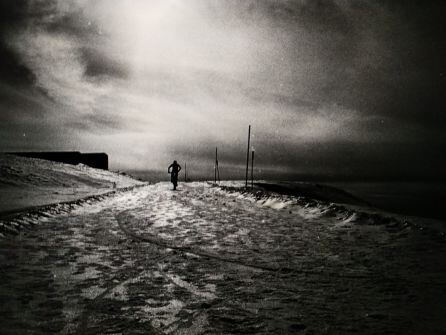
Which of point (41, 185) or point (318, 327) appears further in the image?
point (41, 185)

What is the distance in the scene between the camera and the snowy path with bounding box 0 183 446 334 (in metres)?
3.33

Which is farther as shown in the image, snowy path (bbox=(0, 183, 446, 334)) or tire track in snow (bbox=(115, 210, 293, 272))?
tire track in snow (bbox=(115, 210, 293, 272))

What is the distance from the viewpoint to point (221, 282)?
4.70m

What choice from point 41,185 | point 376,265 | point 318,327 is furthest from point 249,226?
point 41,185

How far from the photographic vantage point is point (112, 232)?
851cm

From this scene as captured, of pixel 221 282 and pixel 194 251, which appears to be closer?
pixel 221 282

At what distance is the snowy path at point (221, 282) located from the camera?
3.33 meters

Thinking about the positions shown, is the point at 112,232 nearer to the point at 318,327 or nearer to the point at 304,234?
the point at 304,234

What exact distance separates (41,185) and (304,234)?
2390cm

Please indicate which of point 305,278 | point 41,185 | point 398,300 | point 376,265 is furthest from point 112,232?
point 41,185

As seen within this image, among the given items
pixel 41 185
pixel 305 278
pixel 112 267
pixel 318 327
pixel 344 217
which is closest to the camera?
pixel 318 327

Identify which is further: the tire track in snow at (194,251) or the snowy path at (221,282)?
the tire track in snow at (194,251)

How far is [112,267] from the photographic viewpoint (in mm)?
5332

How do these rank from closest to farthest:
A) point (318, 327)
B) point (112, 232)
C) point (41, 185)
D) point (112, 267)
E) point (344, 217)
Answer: point (318, 327) → point (112, 267) → point (112, 232) → point (344, 217) → point (41, 185)
